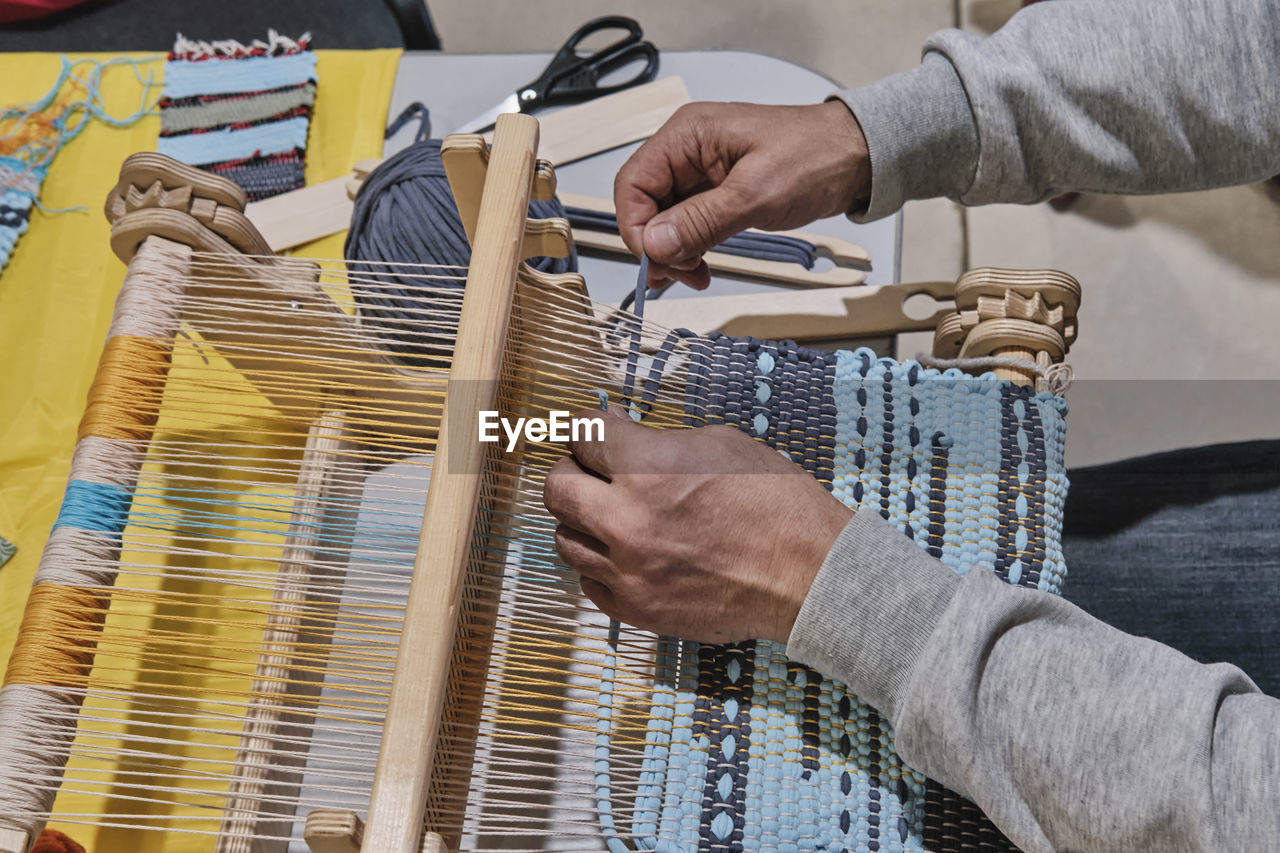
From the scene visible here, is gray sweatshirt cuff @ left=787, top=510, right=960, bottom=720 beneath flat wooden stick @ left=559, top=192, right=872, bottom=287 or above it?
beneath

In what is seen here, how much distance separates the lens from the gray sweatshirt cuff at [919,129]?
751 mm

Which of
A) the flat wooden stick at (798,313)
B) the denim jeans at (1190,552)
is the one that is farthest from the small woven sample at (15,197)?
the denim jeans at (1190,552)

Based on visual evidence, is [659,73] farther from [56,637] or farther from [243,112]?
[56,637]

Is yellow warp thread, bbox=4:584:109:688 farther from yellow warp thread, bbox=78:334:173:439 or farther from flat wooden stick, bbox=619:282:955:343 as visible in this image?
flat wooden stick, bbox=619:282:955:343

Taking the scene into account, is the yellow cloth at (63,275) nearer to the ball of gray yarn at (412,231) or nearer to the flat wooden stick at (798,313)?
the ball of gray yarn at (412,231)

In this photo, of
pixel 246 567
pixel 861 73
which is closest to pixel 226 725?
pixel 246 567

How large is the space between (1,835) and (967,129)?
857 millimetres

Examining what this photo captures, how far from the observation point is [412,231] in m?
0.88

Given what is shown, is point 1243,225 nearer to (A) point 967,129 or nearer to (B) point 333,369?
(A) point 967,129

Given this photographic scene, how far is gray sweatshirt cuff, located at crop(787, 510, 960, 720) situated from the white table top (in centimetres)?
49

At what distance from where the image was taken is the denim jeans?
81 cm

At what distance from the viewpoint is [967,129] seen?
76cm

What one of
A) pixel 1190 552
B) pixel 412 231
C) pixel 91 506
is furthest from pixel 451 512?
pixel 1190 552

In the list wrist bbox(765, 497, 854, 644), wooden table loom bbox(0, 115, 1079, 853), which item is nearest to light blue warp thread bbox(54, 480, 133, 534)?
wooden table loom bbox(0, 115, 1079, 853)
